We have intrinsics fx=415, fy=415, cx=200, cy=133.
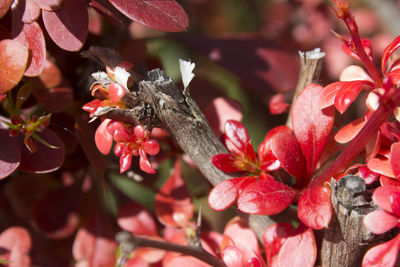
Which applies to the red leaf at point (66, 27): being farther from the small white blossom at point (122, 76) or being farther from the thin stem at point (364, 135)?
the thin stem at point (364, 135)

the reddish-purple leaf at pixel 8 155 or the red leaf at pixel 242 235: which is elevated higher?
the reddish-purple leaf at pixel 8 155

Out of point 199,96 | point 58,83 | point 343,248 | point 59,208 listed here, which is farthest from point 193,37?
point 343,248

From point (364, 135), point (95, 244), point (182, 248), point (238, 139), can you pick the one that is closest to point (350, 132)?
point (364, 135)

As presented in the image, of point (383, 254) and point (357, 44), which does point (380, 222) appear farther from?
point (357, 44)

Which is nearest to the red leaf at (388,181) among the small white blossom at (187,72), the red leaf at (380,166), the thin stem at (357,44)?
the red leaf at (380,166)

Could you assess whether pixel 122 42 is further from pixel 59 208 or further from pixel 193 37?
pixel 59 208

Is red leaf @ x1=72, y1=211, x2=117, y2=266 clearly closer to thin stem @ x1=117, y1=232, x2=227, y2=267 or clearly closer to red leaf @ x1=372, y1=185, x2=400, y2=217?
thin stem @ x1=117, y1=232, x2=227, y2=267
